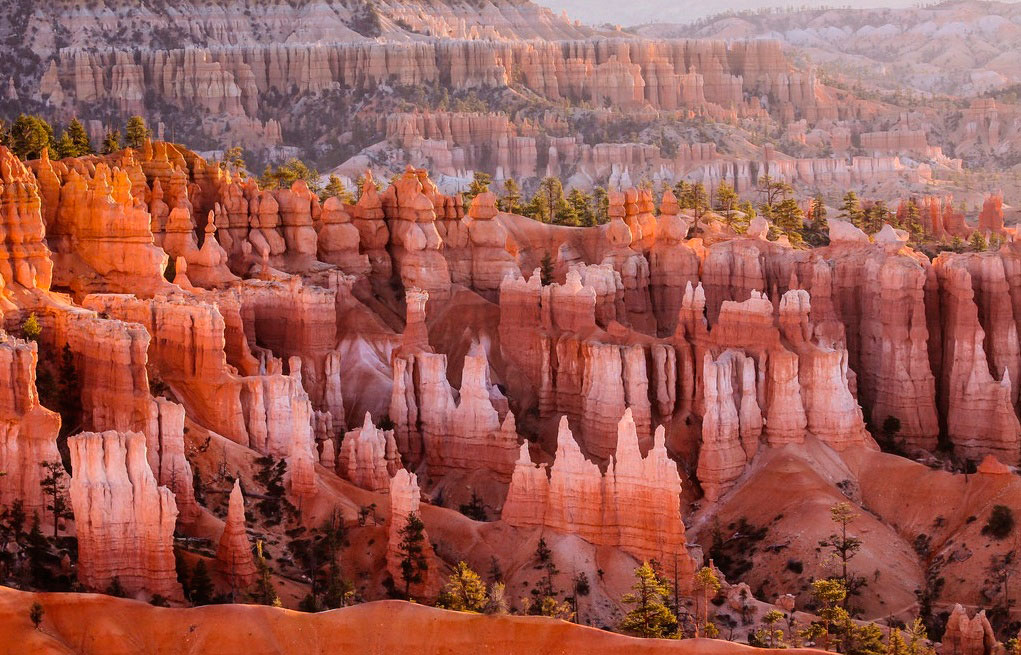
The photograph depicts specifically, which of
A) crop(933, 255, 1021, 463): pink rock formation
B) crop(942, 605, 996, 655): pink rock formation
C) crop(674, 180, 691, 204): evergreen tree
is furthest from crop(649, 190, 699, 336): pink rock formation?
crop(942, 605, 996, 655): pink rock formation

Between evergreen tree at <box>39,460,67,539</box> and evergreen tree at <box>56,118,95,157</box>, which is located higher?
evergreen tree at <box>56,118,95,157</box>

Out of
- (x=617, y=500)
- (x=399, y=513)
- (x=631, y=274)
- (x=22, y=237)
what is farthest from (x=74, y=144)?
(x=617, y=500)

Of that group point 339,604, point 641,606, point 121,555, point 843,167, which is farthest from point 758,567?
point 843,167

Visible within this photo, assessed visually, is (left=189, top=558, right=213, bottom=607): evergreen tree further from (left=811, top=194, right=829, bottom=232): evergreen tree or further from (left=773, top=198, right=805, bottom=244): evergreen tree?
(left=811, top=194, right=829, bottom=232): evergreen tree

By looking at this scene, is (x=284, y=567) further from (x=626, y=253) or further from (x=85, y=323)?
(x=626, y=253)

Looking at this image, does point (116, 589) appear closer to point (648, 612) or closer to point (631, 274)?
point (648, 612)

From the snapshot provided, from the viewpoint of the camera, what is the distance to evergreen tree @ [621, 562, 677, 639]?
55.8m

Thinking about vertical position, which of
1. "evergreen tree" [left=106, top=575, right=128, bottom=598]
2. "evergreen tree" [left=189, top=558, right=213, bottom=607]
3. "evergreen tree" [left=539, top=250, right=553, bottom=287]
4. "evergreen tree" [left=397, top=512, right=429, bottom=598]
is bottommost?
"evergreen tree" [left=397, top=512, right=429, bottom=598]

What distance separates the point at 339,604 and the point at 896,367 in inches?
1156

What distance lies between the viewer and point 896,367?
7962 centimetres

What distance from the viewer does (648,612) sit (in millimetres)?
56188

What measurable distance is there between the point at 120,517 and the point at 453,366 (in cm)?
2800

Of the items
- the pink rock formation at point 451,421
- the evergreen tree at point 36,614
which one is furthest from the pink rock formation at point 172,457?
the pink rock formation at point 451,421

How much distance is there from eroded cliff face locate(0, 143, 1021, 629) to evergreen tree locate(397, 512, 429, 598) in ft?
1.09
